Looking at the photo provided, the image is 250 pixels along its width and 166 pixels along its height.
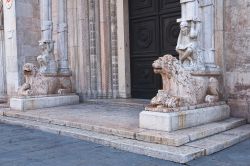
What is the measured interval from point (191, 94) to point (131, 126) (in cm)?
102

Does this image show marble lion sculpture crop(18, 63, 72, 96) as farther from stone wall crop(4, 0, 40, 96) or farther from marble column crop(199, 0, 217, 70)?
marble column crop(199, 0, 217, 70)

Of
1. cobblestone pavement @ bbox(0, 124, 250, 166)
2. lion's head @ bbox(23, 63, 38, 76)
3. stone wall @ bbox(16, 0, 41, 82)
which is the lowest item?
cobblestone pavement @ bbox(0, 124, 250, 166)

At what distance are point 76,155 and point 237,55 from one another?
3.28 metres

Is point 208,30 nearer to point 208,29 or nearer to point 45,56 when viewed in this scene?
point 208,29

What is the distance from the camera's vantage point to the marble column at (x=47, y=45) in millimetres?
8438

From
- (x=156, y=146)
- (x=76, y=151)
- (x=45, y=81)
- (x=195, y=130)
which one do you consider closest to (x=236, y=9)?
(x=195, y=130)

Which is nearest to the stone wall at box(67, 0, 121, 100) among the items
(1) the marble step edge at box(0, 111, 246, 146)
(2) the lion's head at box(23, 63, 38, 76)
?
(2) the lion's head at box(23, 63, 38, 76)

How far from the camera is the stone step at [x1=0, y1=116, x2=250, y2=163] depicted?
3.96 meters

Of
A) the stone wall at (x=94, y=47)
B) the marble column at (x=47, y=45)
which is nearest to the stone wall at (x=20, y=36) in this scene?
the marble column at (x=47, y=45)

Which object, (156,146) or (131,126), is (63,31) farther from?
(156,146)

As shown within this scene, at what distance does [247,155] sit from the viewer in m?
4.14

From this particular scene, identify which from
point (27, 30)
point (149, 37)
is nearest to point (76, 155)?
point (149, 37)

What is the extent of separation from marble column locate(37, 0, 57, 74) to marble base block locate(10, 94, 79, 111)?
0.67 meters

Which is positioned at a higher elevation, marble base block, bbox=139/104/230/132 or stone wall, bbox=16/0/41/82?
stone wall, bbox=16/0/41/82
